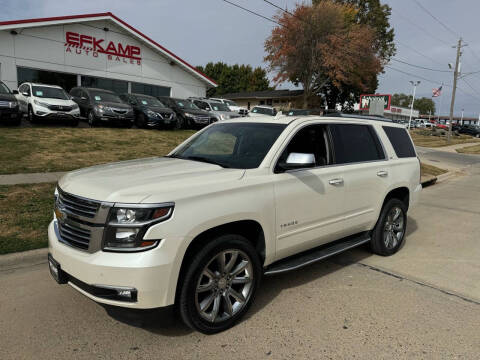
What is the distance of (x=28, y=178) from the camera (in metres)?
7.33

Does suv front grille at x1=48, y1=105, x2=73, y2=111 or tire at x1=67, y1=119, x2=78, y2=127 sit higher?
Answer: suv front grille at x1=48, y1=105, x2=73, y2=111

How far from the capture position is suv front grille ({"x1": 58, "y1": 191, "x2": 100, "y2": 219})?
2650 millimetres

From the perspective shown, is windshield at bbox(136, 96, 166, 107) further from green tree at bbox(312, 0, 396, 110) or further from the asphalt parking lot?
green tree at bbox(312, 0, 396, 110)

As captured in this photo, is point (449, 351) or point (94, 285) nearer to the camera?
point (94, 285)

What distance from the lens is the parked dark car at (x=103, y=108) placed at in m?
14.4

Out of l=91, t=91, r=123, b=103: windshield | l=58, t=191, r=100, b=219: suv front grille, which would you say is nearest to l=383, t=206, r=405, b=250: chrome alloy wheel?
l=58, t=191, r=100, b=219: suv front grille

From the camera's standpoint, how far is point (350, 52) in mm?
35438

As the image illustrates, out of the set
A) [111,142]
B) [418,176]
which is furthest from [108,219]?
[111,142]

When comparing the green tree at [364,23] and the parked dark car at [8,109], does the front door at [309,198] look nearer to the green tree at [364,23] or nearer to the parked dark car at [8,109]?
the parked dark car at [8,109]

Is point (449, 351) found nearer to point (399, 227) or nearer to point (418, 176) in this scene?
point (399, 227)

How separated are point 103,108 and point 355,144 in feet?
40.8

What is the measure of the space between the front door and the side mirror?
6cm

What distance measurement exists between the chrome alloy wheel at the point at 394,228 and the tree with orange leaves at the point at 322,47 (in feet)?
106

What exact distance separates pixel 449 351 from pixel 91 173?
3324 millimetres
